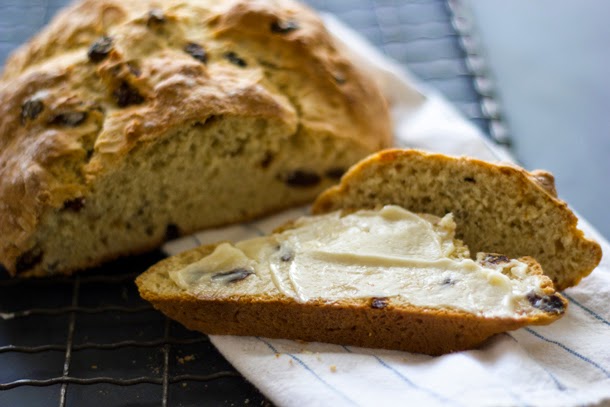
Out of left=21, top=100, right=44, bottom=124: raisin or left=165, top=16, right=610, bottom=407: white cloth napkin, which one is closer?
left=165, top=16, right=610, bottom=407: white cloth napkin

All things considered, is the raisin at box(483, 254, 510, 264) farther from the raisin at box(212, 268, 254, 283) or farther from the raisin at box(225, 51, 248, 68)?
the raisin at box(225, 51, 248, 68)

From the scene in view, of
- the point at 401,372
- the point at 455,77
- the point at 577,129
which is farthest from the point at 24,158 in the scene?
the point at 577,129

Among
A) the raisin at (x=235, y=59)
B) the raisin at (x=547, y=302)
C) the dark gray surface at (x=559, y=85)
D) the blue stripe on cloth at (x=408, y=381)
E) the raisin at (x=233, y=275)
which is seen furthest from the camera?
the dark gray surface at (x=559, y=85)

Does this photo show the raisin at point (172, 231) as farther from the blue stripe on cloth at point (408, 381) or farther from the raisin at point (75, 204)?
the blue stripe on cloth at point (408, 381)

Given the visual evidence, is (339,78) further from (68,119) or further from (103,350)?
(103,350)

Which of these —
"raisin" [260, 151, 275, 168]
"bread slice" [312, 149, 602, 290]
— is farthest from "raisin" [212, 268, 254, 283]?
"raisin" [260, 151, 275, 168]

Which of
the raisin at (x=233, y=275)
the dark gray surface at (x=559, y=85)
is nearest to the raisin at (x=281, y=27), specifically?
the raisin at (x=233, y=275)
